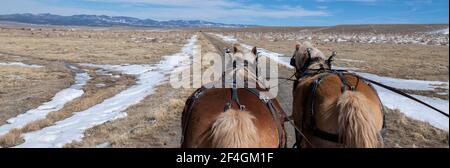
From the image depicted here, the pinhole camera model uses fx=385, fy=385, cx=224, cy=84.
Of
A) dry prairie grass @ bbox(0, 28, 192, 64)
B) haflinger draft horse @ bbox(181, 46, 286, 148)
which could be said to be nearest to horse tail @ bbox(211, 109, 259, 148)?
haflinger draft horse @ bbox(181, 46, 286, 148)

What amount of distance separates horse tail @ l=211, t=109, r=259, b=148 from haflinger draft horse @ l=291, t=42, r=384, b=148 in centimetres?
112

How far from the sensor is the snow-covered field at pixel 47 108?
36.6 ft

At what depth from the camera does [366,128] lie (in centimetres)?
400

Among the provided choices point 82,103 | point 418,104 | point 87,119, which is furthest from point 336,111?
point 82,103

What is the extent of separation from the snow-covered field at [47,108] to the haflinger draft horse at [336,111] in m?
8.29

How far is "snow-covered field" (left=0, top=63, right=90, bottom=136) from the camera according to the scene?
1115 cm

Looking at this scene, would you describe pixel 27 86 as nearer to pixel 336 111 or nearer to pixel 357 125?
pixel 336 111

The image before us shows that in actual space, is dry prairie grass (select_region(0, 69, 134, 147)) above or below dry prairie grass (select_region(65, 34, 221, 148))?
below

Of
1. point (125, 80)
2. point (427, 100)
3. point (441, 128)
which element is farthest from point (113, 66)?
point (441, 128)

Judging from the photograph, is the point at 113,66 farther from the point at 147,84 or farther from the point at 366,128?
the point at 366,128

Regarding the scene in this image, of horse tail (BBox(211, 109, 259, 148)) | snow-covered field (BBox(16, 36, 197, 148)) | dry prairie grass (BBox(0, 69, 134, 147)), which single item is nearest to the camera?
horse tail (BBox(211, 109, 259, 148))

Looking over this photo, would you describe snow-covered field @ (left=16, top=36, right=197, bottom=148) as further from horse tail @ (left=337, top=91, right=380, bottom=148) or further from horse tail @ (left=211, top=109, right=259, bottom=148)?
horse tail @ (left=337, top=91, right=380, bottom=148)

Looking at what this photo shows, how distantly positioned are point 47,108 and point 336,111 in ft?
39.1
